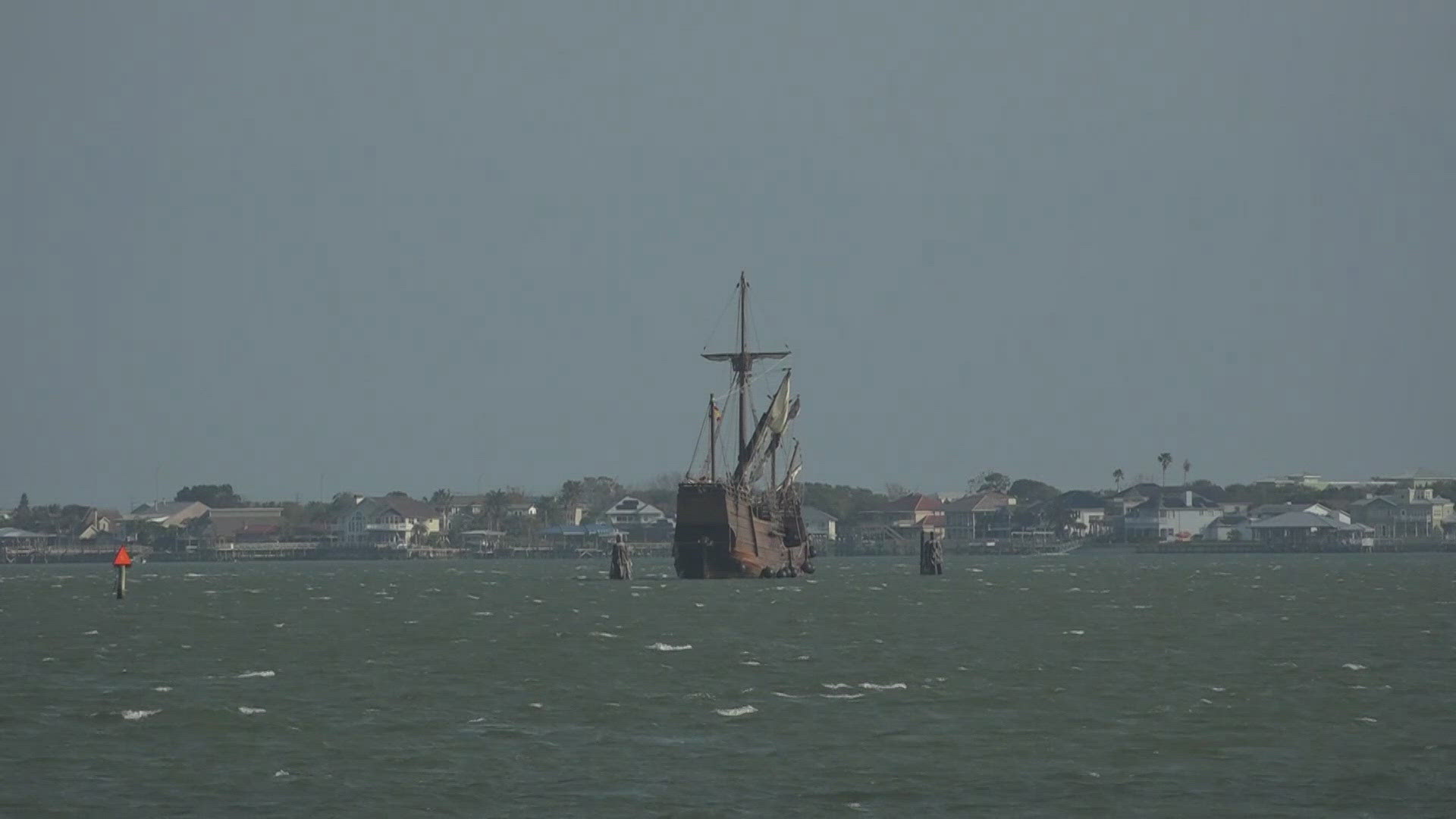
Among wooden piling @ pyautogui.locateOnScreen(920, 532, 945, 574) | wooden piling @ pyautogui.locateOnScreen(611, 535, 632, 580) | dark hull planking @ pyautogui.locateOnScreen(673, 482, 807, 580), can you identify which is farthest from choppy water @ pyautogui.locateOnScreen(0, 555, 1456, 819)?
wooden piling @ pyautogui.locateOnScreen(920, 532, 945, 574)

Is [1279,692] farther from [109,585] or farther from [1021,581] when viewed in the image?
[109,585]

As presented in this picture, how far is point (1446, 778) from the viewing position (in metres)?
36.8

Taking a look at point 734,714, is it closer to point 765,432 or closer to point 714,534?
point 714,534

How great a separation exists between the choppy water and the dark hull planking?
3803cm

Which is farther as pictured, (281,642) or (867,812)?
(281,642)

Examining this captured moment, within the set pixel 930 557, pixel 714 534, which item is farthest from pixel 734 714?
pixel 930 557

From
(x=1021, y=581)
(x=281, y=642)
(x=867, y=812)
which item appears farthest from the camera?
(x=1021, y=581)

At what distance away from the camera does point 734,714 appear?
4634 cm

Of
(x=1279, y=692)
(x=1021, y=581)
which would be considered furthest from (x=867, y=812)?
(x=1021, y=581)

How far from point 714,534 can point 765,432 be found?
22.1 m

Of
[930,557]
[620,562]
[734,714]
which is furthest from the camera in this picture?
[930,557]

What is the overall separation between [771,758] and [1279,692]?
52.6 ft

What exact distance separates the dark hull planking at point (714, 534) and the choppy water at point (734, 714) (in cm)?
3803

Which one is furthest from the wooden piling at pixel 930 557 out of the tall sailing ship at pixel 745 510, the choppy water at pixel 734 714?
the choppy water at pixel 734 714
